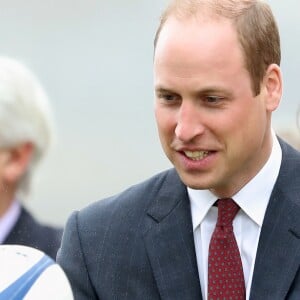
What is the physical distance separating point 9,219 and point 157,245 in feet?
2.39

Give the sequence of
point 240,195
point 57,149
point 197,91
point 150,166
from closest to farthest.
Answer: point 197,91
point 240,195
point 57,149
point 150,166

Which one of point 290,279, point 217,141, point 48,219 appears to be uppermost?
point 217,141

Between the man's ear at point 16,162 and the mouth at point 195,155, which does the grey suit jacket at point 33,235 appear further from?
the mouth at point 195,155

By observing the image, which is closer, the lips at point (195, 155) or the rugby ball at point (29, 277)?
the rugby ball at point (29, 277)

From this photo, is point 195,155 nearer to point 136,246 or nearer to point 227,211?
point 227,211

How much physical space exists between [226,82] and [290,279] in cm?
50

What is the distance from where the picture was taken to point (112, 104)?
16.3 ft

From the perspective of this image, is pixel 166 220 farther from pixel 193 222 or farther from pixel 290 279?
pixel 290 279

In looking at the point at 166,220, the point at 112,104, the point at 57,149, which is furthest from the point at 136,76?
the point at 166,220

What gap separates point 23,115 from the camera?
4.07 m

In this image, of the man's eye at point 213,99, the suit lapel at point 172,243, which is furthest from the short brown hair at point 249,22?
the suit lapel at point 172,243

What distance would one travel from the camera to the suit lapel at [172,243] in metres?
3.34

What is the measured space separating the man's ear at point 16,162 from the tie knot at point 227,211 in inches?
36.4

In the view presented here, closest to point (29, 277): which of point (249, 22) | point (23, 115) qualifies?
point (249, 22)
